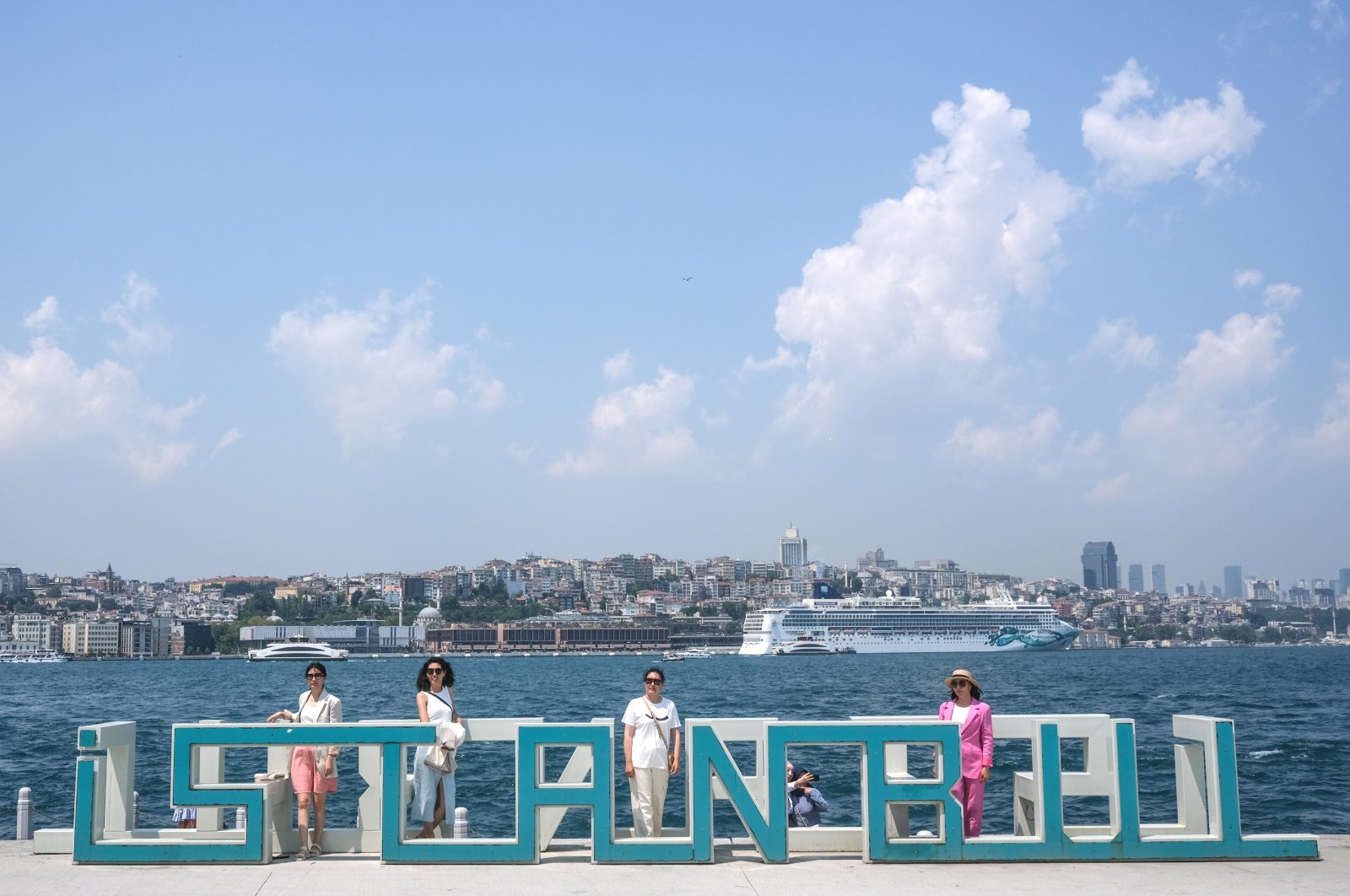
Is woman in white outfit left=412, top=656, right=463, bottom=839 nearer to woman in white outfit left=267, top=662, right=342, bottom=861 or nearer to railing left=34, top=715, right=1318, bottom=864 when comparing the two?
railing left=34, top=715, right=1318, bottom=864

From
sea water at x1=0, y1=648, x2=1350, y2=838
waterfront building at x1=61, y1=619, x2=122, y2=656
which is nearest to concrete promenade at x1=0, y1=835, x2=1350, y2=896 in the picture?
sea water at x1=0, y1=648, x2=1350, y2=838

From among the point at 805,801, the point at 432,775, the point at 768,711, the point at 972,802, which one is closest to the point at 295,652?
the point at 768,711

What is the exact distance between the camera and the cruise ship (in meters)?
136

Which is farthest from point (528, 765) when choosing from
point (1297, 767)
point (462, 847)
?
point (1297, 767)

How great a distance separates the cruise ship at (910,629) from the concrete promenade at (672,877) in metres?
129

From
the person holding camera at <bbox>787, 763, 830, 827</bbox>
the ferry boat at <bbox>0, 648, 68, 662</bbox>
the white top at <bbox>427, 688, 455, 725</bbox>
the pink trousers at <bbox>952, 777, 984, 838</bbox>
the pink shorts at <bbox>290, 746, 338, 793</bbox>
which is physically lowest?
the ferry boat at <bbox>0, 648, 68, 662</bbox>

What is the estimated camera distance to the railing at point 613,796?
767 centimetres

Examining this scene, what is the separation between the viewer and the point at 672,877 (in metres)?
7.35

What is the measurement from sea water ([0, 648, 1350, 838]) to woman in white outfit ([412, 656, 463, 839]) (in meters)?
5.83

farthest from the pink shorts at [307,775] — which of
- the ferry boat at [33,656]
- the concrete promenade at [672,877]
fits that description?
the ferry boat at [33,656]

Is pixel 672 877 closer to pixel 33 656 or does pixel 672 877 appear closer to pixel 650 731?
pixel 650 731

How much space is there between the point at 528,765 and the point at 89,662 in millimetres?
160377

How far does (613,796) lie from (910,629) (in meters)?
134

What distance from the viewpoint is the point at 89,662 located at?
15088cm
